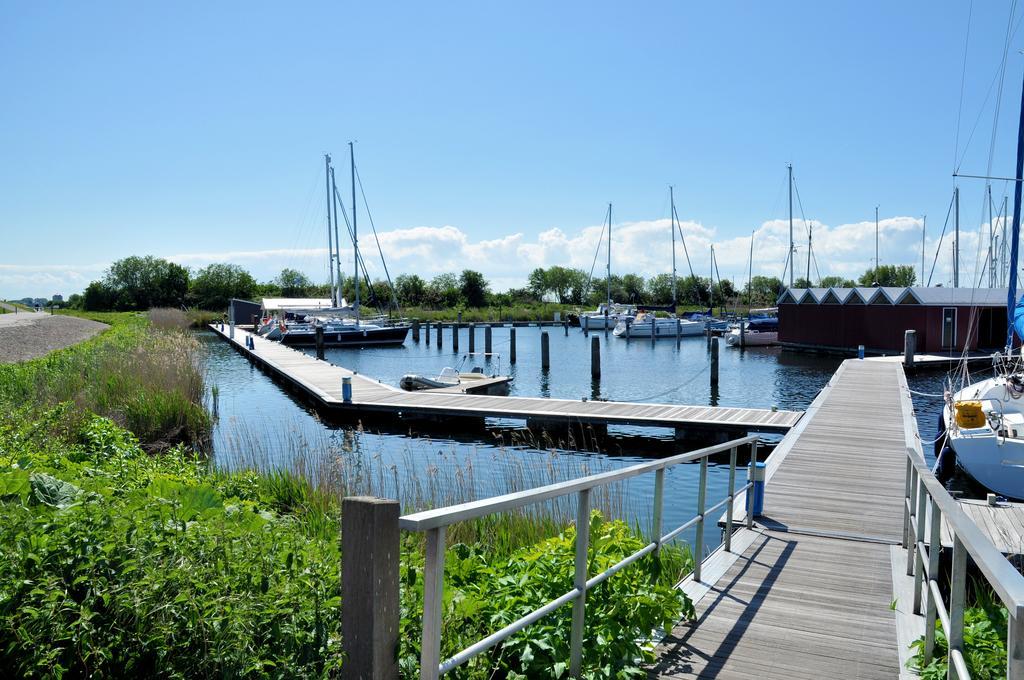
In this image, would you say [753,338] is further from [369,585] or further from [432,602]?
[369,585]

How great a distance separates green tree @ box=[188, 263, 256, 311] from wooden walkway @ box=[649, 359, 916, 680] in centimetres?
8540

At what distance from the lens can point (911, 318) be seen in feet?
138

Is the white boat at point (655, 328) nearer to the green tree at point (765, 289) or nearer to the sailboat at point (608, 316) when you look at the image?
the sailboat at point (608, 316)

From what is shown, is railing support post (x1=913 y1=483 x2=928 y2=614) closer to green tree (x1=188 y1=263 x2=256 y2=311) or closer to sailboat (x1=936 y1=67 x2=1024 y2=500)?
sailboat (x1=936 y1=67 x2=1024 y2=500)

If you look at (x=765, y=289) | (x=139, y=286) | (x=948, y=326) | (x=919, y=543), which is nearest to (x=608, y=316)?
(x=948, y=326)

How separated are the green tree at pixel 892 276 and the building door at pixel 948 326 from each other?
84290 millimetres

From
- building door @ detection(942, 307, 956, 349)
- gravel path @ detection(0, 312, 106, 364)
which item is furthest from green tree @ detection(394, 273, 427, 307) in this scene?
building door @ detection(942, 307, 956, 349)

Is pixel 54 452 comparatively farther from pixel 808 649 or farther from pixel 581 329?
pixel 581 329

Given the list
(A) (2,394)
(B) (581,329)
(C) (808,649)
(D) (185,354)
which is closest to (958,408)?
(C) (808,649)

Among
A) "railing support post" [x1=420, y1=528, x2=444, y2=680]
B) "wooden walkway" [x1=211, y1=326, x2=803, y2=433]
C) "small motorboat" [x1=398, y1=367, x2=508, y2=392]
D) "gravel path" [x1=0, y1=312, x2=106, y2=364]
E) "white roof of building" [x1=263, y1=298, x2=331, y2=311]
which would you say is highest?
"white roof of building" [x1=263, y1=298, x2=331, y2=311]

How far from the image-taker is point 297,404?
961 inches

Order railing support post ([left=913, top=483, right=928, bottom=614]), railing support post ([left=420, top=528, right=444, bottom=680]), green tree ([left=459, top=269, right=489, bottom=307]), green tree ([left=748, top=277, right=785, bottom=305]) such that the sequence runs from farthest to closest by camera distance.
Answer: green tree ([left=748, top=277, right=785, bottom=305]) → green tree ([left=459, top=269, right=489, bottom=307]) → railing support post ([left=913, top=483, right=928, bottom=614]) → railing support post ([left=420, top=528, right=444, bottom=680])

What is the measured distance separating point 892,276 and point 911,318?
90678 millimetres

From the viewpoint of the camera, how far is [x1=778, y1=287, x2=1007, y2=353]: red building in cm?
4159
